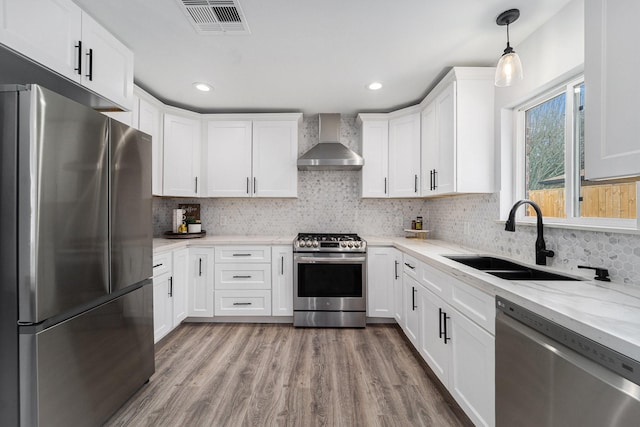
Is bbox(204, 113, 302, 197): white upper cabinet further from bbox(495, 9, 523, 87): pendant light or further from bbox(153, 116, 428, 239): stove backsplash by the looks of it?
bbox(495, 9, 523, 87): pendant light

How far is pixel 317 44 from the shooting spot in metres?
2.01

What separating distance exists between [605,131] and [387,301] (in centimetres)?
242

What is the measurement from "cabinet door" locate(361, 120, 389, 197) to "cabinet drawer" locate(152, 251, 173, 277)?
2.22 m

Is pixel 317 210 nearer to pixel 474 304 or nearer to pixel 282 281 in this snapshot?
pixel 282 281

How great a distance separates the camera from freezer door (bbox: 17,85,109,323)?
1.15 meters

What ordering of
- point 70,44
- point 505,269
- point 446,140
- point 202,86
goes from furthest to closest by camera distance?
point 202,86 < point 446,140 < point 505,269 < point 70,44

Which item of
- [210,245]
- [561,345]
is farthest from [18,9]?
[561,345]

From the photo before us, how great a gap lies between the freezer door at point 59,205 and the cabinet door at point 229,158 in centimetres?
184

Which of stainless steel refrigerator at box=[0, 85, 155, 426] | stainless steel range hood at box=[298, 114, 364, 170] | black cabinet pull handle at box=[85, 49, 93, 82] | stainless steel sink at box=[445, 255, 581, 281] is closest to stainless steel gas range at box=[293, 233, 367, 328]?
stainless steel range hood at box=[298, 114, 364, 170]

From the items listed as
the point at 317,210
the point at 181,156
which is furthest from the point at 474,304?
the point at 181,156

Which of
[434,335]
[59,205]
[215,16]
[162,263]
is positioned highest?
[215,16]

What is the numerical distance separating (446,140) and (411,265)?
3.83 ft

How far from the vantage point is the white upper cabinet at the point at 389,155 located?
3.19m

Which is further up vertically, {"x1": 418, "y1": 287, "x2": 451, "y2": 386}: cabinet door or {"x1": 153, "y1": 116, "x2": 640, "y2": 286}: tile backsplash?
{"x1": 153, "y1": 116, "x2": 640, "y2": 286}: tile backsplash
